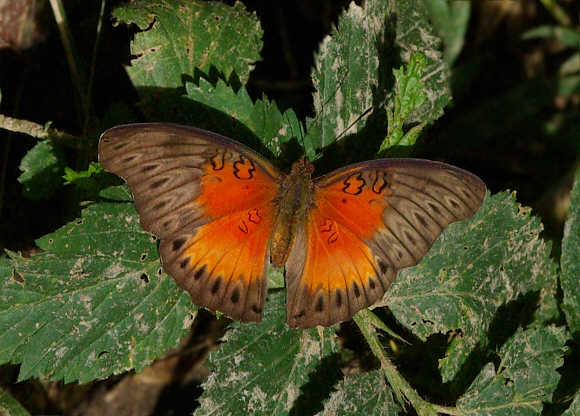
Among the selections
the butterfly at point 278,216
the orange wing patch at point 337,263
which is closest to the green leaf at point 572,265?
the butterfly at point 278,216

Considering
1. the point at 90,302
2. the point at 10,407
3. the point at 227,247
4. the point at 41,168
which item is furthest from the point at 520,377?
the point at 41,168

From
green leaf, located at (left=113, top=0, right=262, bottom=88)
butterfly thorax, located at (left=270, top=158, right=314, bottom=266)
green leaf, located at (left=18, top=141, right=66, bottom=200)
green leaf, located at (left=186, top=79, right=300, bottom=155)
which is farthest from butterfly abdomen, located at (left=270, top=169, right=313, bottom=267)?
green leaf, located at (left=18, top=141, right=66, bottom=200)

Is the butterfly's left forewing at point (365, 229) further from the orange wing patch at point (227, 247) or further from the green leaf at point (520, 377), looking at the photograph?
the green leaf at point (520, 377)

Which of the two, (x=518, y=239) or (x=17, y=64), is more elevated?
(x=17, y=64)

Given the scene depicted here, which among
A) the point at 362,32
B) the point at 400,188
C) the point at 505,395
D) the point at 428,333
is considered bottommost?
the point at 505,395

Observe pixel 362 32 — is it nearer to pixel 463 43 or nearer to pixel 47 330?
pixel 463 43

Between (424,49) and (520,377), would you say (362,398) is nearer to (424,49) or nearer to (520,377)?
(520,377)

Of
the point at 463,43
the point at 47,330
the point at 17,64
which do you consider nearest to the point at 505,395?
the point at 47,330

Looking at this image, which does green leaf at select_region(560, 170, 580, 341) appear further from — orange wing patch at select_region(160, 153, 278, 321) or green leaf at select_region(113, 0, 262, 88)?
green leaf at select_region(113, 0, 262, 88)
